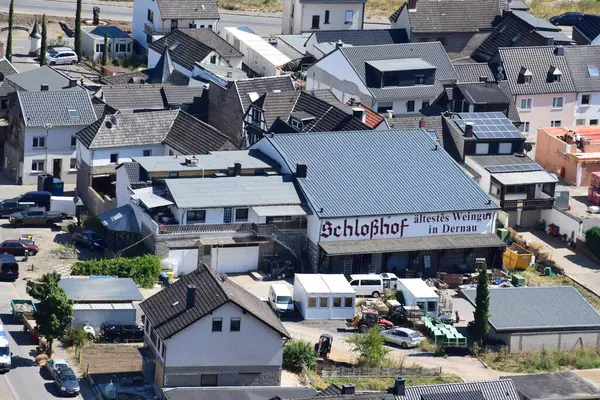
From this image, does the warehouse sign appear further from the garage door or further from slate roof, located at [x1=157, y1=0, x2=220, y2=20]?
slate roof, located at [x1=157, y1=0, x2=220, y2=20]

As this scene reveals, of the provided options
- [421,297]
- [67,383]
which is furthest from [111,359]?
[421,297]

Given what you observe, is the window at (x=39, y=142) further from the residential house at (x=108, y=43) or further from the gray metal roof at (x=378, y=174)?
the residential house at (x=108, y=43)

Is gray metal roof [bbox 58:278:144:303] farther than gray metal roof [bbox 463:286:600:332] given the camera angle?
No

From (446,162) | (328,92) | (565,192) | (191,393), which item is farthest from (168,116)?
(191,393)

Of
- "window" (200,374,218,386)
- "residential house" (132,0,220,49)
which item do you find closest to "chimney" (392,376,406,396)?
"window" (200,374,218,386)

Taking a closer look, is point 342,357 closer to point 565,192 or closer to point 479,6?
point 565,192

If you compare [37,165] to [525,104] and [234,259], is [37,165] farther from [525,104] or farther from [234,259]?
[525,104]

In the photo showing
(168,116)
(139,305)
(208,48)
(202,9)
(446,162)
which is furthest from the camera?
(202,9)
